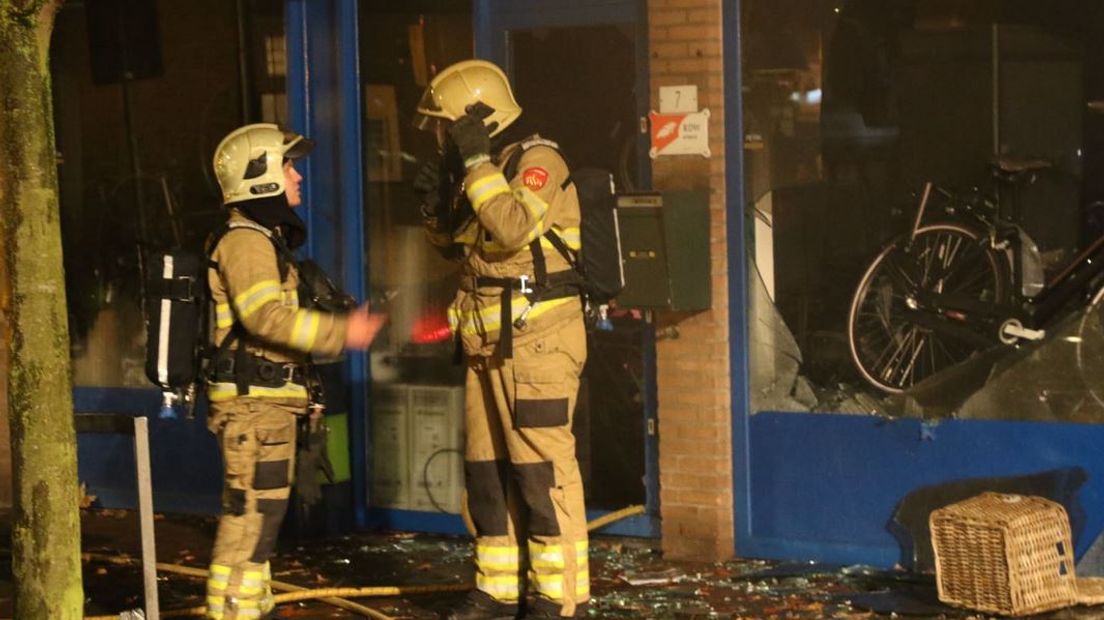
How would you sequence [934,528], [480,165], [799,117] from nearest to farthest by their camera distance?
[480,165] < [934,528] < [799,117]

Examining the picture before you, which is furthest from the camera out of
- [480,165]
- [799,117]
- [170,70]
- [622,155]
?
[170,70]

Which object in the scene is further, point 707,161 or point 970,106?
point 707,161

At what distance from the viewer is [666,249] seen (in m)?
8.42

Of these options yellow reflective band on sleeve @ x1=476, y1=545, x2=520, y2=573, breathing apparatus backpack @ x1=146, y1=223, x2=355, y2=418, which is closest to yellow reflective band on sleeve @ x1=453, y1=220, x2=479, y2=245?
breathing apparatus backpack @ x1=146, y1=223, x2=355, y2=418

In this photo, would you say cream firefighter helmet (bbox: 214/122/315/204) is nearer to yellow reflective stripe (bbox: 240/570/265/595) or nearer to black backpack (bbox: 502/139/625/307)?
black backpack (bbox: 502/139/625/307)

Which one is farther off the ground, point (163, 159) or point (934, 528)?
point (163, 159)

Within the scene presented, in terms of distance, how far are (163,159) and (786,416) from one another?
4210 millimetres

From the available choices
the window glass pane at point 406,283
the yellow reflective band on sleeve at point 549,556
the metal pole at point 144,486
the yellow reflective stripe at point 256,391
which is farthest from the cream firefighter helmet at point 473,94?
the metal pole at point 144,486

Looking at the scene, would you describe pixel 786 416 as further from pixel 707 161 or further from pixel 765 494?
pixel 707 161

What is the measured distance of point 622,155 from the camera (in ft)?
29.4

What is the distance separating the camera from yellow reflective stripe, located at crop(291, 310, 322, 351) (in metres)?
6.88

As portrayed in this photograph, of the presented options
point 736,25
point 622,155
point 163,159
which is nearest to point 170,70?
point 163,159

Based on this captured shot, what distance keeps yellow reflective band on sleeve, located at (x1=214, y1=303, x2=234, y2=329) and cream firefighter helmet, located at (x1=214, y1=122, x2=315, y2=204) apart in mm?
431

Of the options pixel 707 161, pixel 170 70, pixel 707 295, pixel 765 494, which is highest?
pixel 170 70
